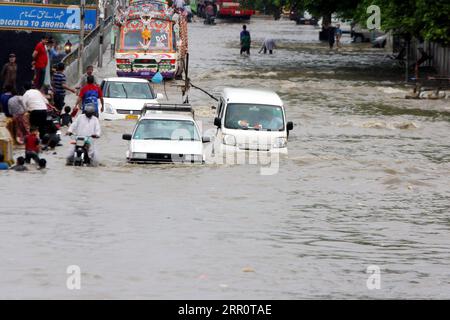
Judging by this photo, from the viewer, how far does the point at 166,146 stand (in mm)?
26406

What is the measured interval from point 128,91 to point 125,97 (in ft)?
1.12

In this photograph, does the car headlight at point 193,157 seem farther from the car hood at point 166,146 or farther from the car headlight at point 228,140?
the car headlight at point 228,140

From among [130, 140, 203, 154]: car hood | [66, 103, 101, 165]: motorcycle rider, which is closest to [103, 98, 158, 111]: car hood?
[130, 140, 203, 154]: car hood

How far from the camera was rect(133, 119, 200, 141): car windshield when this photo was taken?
87.7ft

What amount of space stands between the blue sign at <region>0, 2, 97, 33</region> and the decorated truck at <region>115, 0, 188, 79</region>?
7.31 ft

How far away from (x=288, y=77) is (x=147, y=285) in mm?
38482

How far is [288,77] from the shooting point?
5403cm

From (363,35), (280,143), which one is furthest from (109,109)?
(363,35)

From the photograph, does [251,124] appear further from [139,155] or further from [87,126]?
[87,126]

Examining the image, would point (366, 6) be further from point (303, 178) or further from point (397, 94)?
point (303, 178)

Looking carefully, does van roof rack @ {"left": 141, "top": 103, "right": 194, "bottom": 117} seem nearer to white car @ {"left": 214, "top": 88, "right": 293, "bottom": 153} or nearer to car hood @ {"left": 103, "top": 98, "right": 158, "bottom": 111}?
white car @ {"left": 214, "top": 88, "right": 293, "bottom": 153}

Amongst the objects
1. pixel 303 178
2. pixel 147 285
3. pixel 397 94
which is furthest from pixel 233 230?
pixel 397 94

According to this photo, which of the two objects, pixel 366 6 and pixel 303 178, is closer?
pixel 303 178

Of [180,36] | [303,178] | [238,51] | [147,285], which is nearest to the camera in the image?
[147,285]
